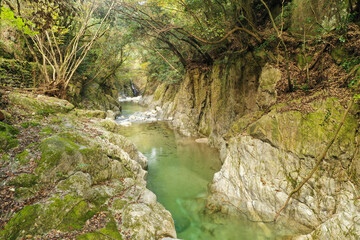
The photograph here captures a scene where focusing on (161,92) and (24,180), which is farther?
(161,92)

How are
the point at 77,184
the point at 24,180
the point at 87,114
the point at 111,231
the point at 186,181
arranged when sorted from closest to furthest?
the point at 111,231 → the point at 24,180 → the point at 77,184 → the point at 186,181 → the point at 87,114

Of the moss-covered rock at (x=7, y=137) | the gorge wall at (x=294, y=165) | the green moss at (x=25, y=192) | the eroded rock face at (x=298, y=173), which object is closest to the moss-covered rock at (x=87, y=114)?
the moss-covered rock at (x=7, y=137)

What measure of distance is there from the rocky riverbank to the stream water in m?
1.57

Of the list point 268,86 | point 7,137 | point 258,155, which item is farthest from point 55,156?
point 268,86

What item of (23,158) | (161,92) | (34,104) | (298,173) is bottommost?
(23,158)

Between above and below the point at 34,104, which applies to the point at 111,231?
below

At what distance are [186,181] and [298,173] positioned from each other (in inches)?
179

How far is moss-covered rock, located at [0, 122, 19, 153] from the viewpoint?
3.94 meters

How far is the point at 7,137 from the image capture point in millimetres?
4113

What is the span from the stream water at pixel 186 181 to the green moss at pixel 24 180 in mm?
3993

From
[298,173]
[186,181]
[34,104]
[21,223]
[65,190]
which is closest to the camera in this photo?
[21,223]

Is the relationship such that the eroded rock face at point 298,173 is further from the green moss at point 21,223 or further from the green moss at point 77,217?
the green moss at point 21,223

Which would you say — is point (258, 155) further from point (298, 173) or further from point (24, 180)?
point (24, 180)

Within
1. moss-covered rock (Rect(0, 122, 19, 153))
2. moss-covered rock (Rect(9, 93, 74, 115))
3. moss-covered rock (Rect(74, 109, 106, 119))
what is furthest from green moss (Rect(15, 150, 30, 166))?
moss-covered rock (Rect(74, 109, 106, 119))
